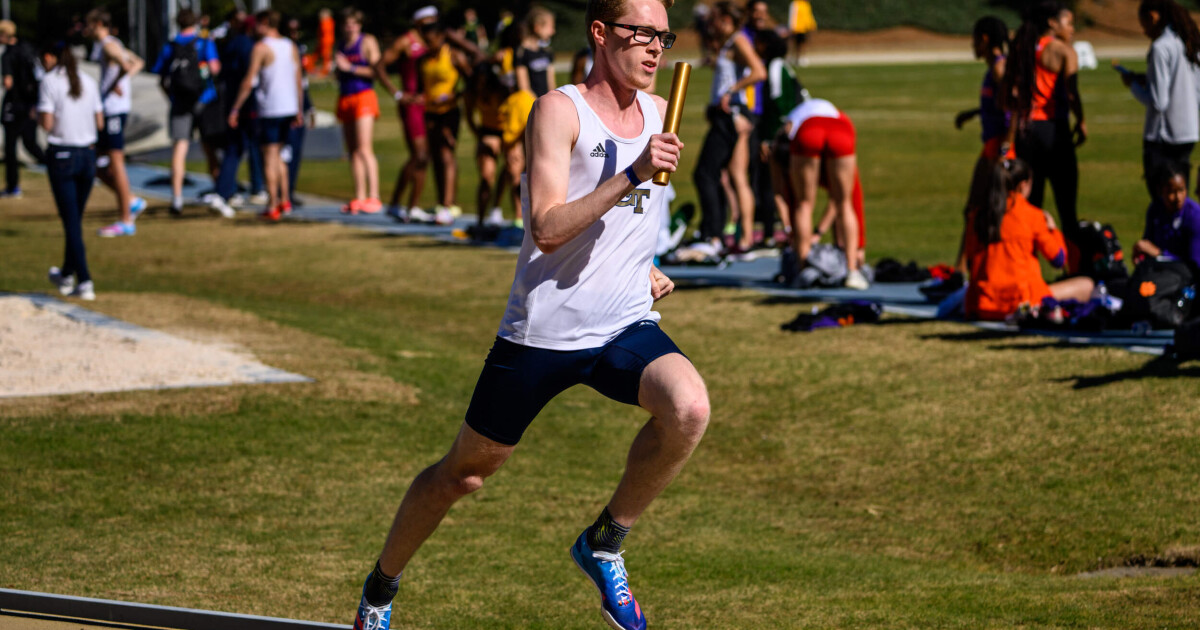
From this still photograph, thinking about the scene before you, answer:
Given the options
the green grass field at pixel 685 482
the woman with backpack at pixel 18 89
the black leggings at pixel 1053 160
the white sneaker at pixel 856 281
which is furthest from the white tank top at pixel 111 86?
the black leggings at pixel 1053 160

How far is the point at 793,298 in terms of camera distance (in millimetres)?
11055

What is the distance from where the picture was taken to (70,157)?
36.8 feet

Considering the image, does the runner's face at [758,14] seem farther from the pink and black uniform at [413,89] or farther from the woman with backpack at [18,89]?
the woman with backpack at [18,89]

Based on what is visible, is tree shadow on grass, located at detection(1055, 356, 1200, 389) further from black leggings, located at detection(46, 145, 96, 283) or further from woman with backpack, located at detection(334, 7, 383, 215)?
woman with backpack, located at detection(334, 7, 383, 215)

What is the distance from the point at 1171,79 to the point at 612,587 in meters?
7.47

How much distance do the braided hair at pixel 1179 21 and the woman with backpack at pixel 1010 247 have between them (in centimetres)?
166

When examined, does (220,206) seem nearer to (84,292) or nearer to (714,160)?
(84,292)

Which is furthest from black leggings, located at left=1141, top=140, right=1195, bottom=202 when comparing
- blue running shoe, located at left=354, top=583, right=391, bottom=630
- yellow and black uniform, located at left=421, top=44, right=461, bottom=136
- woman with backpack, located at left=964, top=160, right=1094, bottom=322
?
yellow and black uniform, located at left=421, top=44, right=461, bottom=136

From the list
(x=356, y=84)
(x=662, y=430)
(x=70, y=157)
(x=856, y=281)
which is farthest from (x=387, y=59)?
(x=662, y=430)

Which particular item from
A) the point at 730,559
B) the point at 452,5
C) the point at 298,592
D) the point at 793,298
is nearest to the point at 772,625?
the point at 730,559

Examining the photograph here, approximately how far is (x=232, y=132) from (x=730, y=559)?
12.7m

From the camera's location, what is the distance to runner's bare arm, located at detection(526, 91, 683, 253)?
149 inches

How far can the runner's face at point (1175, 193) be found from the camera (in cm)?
878

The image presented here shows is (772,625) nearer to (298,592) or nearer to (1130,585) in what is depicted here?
(1130,585)
